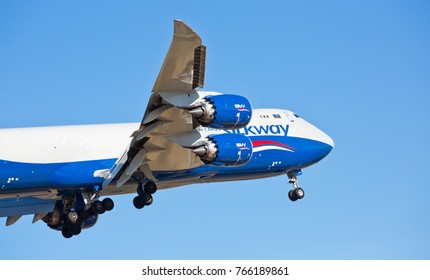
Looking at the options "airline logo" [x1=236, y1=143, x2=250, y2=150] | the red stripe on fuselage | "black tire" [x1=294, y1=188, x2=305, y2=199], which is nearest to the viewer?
"airline logo" [x1=236, y1=143, x2=250, y2=150]

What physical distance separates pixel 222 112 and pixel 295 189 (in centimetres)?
1072

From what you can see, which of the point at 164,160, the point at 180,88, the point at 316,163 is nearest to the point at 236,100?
the point at 180,88

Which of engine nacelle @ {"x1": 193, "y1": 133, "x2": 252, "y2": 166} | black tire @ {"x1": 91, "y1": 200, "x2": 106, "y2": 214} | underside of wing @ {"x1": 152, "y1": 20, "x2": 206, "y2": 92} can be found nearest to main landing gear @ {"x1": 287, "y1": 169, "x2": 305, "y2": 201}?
engine nacelle @ {"x1": 193, "y1": 133, "x2": 252, "y2": 166}

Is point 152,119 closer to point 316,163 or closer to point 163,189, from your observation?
point 163,189

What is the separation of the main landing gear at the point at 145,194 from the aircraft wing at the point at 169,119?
1.06 feet

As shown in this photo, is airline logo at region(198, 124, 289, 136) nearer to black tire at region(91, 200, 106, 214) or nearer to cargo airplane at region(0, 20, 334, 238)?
cargo airplane at region(0, 20, 334, 238)

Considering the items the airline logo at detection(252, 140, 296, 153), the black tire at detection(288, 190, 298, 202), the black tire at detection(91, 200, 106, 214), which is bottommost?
the black tire at detection(91, 200, 106, 214)

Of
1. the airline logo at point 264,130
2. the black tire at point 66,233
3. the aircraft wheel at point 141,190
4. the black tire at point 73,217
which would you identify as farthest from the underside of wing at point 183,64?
the black tire at point 66,233

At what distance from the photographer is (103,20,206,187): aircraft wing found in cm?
3005

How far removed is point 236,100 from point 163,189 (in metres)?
9.69

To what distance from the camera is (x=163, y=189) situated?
41344mm

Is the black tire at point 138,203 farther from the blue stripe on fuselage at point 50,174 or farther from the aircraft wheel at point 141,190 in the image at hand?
the blue stripe on fuselage at point 50,174

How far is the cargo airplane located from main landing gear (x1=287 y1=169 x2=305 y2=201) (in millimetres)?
66

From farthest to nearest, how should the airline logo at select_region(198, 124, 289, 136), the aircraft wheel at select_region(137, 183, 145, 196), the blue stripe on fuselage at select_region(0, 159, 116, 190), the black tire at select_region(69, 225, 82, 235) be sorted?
the airline logo at select_region(198, 124, 289, 136) → the black tire at select_region(69, 225, 82, 235) → the aircraft wheel at select_region(137, 183, 145, 196) → the blue stripe on fuselage at select_region(0, 159, 116, 190)
